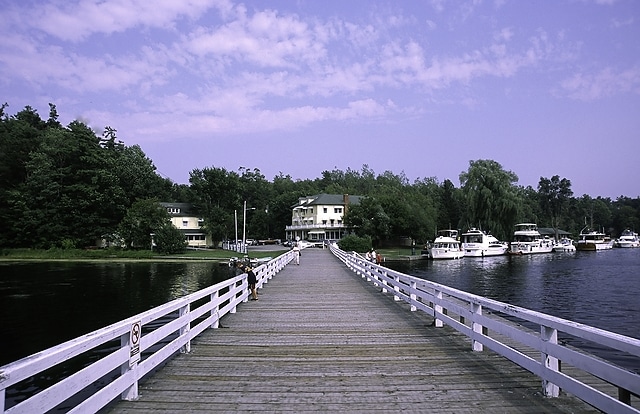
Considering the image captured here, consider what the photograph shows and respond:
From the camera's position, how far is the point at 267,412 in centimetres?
497

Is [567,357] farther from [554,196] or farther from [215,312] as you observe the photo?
[554,196]

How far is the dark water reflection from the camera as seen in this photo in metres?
17.0

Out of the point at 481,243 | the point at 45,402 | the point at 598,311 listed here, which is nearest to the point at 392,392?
the point at 45,402

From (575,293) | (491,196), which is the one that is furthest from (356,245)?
(575,293)

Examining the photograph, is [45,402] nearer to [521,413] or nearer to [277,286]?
[521,413]

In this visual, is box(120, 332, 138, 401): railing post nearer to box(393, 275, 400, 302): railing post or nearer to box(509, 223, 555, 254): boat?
box(393, 275, 400, 302): railing post

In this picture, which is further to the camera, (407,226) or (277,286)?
(407,226)

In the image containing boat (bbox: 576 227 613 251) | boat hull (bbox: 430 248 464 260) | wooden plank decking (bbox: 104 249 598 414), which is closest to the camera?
wooden plank decking (bbox: 104 249 598 414)

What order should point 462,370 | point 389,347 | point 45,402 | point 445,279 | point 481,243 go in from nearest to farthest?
point 45,402 < point 462,370 < point 389,347 < point 445,279 < point 481,243

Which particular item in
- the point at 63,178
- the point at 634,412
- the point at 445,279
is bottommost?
the point at 445,279

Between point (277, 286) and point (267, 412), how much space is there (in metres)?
14.4

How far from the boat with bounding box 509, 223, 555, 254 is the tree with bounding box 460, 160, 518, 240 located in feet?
15.2

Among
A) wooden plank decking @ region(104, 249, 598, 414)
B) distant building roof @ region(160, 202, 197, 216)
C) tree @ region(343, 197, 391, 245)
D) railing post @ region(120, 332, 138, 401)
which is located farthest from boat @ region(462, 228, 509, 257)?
railing post @ region(120, 332, 138, 401)

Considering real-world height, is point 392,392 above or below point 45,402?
below
